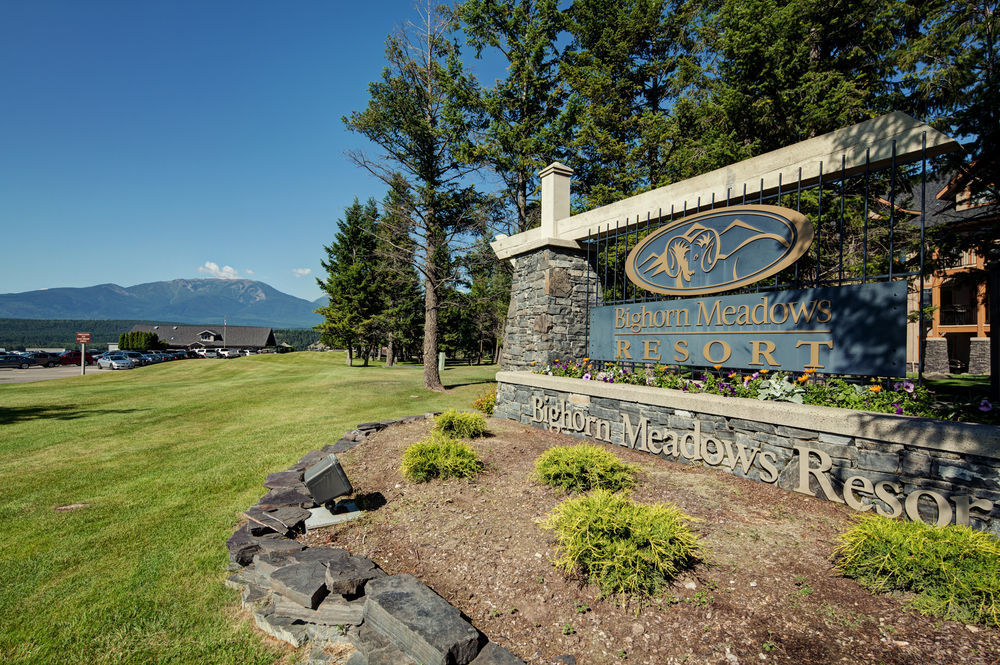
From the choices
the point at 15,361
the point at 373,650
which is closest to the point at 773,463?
the point at 373,650

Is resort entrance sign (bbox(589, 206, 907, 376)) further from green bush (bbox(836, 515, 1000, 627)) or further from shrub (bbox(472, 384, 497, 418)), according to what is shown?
shrub (bbox(472, 384, 497, 418))

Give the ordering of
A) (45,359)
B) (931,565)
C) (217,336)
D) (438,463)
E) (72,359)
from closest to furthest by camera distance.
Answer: (931,565), (438,463), (45,359), (72,359), (217,336)

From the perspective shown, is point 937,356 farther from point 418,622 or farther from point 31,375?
point 31,375

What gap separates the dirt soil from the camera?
2418 millimetres

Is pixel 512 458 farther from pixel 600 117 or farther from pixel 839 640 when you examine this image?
pixel 600 117

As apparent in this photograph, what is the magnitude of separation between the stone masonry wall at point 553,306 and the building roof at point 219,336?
9277cm

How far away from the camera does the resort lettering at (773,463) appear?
142 inches

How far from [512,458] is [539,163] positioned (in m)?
15.1

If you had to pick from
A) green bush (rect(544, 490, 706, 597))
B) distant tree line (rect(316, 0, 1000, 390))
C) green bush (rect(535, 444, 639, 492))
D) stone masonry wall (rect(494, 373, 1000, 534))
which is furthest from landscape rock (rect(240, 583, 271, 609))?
distant tree line (rect(316, 0, 1000, 390))

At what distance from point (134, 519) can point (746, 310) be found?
775 cm

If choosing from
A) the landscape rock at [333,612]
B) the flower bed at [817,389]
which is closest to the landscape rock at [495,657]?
the landscape rock at [333,612]

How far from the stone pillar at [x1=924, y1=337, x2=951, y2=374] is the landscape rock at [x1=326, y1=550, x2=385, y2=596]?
28.5m

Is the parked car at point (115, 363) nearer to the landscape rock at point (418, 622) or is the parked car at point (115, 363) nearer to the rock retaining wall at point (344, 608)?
the rock retaining wall at point (344, 608)

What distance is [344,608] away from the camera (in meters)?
2.94
